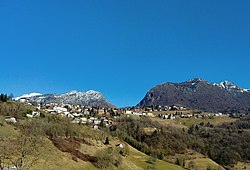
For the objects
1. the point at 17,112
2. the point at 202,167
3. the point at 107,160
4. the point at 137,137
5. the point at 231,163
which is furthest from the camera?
the point at 137,137

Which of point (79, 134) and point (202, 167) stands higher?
point (79, 134)

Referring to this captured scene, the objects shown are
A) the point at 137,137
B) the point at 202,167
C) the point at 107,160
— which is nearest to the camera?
the point at 107,160

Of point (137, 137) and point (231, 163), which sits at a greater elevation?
point (137, 137)

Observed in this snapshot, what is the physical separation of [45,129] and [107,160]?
→ 24807mm

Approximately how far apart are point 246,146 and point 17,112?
13844 centimetres

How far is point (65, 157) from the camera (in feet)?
282

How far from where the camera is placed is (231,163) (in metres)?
179

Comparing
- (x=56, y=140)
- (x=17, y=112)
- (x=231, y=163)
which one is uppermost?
(x=17, y=112)

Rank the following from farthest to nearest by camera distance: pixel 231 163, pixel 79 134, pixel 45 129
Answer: pixel 231 163 < pixel 79 134 < pixel 45 129

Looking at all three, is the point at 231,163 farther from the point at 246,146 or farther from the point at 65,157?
the point at 65,157

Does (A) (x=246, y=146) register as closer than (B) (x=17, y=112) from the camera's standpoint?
No

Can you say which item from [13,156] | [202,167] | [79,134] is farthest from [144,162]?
[13,156]

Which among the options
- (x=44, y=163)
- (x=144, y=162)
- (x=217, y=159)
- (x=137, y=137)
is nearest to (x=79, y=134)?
(x=144, y=162)

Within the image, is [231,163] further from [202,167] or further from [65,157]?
[65,157]
